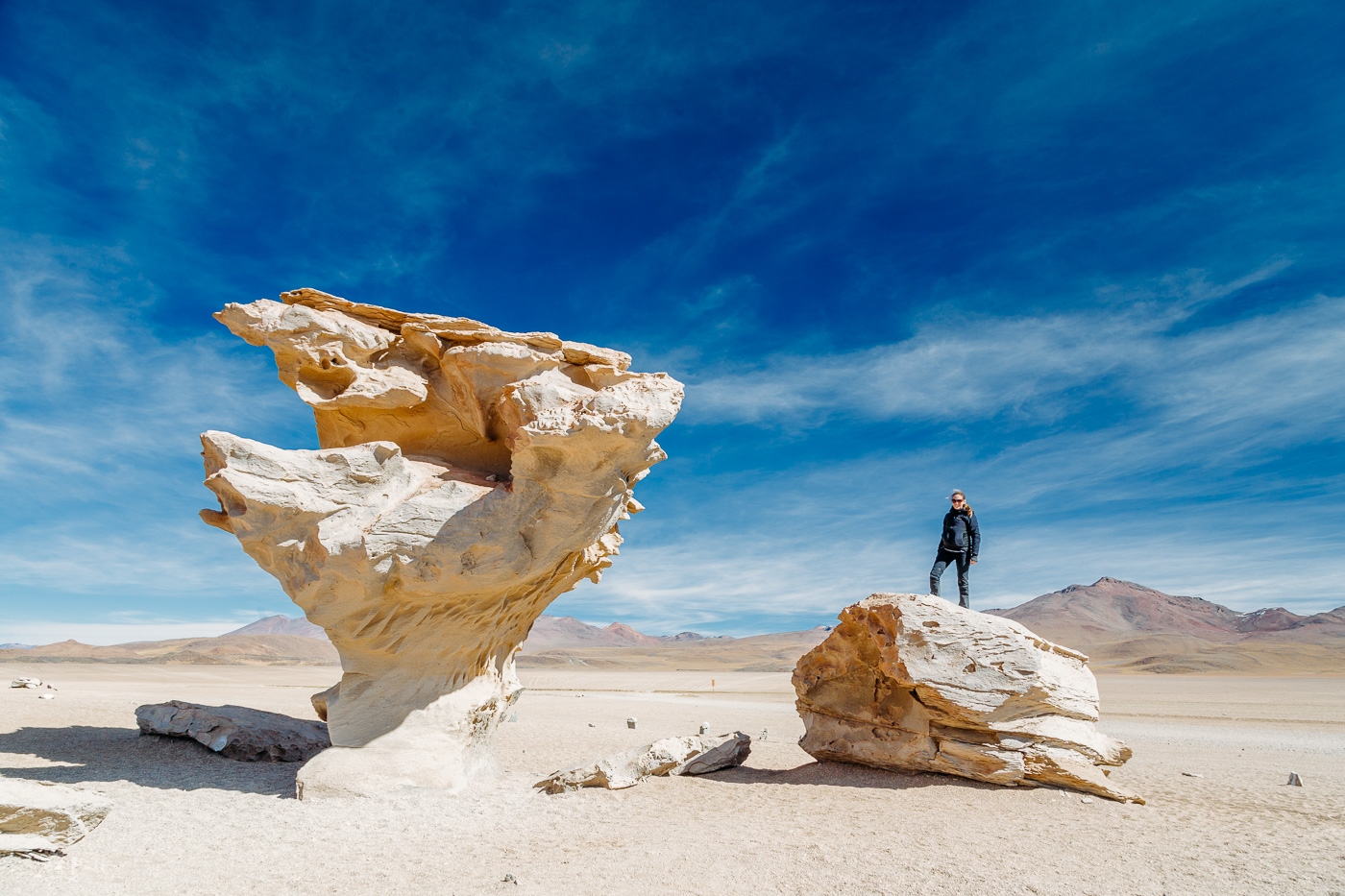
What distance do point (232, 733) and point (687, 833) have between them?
8268 millimetres

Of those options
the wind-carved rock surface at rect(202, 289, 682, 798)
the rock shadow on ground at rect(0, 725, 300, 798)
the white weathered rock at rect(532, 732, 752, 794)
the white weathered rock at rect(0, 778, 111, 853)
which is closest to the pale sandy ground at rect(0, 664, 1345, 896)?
the rock shadow on ground at rect(0, 725, 300, 798)

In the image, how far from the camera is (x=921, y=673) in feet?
32.8

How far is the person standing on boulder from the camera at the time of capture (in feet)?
39.9

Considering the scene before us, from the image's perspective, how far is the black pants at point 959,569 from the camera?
12.3m

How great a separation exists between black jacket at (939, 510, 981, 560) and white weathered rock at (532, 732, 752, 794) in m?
4.81

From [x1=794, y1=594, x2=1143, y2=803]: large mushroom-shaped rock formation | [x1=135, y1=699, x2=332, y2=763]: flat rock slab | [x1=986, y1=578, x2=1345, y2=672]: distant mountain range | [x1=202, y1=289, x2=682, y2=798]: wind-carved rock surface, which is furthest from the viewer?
[x1=986, y1=578, x2=1345, y2=672]: distant mountain range

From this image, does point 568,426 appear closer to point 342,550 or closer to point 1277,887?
point 342,550

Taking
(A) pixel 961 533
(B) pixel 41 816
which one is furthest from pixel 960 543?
(B) pixel 41 816

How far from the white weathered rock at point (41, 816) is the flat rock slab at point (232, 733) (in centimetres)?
464

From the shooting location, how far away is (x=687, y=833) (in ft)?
27.1

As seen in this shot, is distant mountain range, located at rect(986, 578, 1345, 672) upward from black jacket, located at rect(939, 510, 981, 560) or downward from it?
downward

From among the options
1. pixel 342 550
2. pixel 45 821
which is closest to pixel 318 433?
pixel 342 550

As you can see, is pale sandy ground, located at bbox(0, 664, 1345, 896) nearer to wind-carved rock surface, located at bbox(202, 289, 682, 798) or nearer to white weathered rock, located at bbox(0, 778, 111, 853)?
white weathered rock, located at bbox(0, 778, 111, 853)

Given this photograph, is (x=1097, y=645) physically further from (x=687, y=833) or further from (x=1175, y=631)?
(x=687, y=833)
